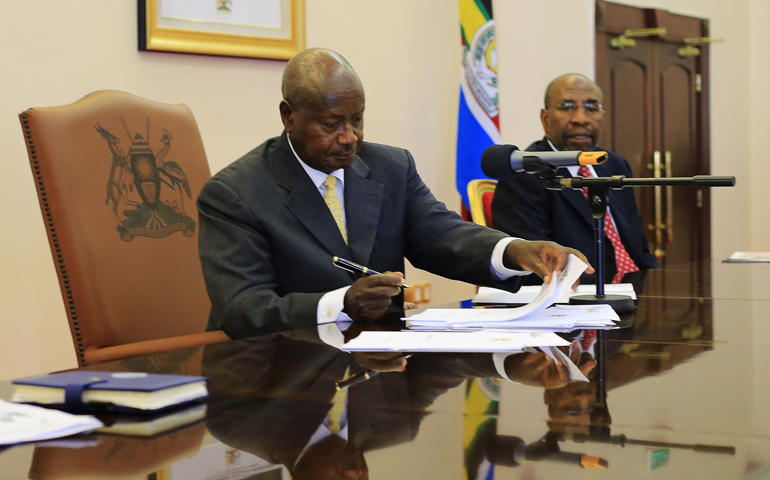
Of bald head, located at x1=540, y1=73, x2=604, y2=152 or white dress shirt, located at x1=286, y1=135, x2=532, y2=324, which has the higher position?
bald head, located at x1=540, y1=73, x2=604, y2=152

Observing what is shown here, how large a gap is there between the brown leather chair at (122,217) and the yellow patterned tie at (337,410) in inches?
30.5

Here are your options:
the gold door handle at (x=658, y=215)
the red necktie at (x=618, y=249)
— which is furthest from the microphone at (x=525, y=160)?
the gold door handle at (x=658, y=215)

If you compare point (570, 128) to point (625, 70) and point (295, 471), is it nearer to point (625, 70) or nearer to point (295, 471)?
point (295, 471)

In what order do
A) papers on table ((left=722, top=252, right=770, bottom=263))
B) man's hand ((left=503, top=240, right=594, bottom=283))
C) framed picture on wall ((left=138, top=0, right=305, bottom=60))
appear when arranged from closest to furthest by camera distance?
man's hand ((left=503, top=240, right=594, bottom=283))
papers on table ((left=722, top=252, right=770, bottom=263))
framed picture on wall ((left=138, top=0, right=305, bottom=60))

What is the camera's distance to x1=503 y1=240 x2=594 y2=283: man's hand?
1546mm

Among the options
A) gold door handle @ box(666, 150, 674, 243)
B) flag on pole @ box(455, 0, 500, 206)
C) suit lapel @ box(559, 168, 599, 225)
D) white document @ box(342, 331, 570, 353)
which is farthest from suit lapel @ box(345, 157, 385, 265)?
gold door handle @ box(666, 150, 674, 243)

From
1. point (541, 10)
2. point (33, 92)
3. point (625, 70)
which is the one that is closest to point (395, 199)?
point (33, 92)

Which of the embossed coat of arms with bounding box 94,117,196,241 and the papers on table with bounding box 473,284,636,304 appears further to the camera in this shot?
the embossed coat of arms with bounding box 94,117,196,241

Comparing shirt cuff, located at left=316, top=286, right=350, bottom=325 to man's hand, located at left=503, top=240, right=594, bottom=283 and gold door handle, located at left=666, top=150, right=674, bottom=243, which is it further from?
gold door handle, located at left=666, top=150, right=674, bottom=243

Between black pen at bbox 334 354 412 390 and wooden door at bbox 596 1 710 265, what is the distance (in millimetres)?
4919

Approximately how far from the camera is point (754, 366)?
1.07 m

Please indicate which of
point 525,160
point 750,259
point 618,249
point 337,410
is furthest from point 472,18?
point 337,410

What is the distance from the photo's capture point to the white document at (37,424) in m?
0.79

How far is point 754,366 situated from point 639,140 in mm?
5163
